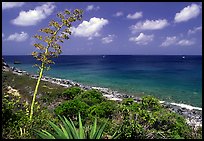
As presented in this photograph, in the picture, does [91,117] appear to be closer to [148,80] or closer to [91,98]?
[91,98]

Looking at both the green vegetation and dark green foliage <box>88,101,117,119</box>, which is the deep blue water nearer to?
the green vegetation

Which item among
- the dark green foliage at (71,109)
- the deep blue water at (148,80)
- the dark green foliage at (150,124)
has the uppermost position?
the dark green foliage at (150,124)

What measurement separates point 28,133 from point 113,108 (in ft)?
27.7

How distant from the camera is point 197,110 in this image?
23.7m

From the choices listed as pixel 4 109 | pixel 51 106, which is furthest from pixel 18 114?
pixel 51 106

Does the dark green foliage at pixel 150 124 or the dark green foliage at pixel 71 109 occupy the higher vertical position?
the dark green foliage at pixel 150 124

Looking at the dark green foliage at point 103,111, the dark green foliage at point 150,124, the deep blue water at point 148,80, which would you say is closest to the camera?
the dark green foliage at point 150,124

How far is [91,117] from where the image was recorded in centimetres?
1283

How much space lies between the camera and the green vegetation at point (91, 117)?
6.31m

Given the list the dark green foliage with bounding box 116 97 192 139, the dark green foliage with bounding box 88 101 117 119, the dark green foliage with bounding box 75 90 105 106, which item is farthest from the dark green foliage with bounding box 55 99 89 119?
the dark green foliage with bounding box 116 97 192 139

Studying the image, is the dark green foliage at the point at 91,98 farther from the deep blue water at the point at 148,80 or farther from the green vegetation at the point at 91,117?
the deep blue water at the point at 148,80

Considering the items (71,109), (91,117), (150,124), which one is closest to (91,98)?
(71,109)

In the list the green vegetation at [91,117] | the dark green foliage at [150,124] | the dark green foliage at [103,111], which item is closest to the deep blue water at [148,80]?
the green vegetation at [91,117]

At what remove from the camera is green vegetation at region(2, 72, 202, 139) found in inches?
248
